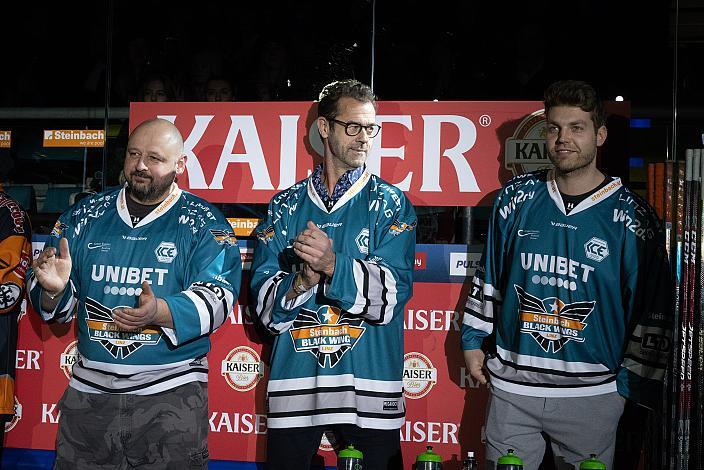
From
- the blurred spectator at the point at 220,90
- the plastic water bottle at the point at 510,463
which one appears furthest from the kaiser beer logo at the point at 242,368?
the plastic water bottle at the point at 510,463

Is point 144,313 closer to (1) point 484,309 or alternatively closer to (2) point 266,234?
(2) point 266,234

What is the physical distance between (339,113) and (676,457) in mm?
1803

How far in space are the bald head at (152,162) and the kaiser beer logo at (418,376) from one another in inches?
49.4

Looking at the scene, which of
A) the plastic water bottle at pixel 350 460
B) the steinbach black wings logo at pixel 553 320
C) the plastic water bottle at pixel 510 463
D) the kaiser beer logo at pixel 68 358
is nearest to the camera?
the plastic water bottle at pixel 510 463

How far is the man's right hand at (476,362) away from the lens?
318cm

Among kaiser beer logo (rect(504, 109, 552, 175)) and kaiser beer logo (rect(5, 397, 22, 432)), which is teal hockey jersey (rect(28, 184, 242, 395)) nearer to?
kaiser beer logo (rect(5, 397, 22, 432))

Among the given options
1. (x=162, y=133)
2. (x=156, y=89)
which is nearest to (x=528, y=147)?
(x=162, y=133)

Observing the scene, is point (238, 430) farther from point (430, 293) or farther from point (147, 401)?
point (430, 293)

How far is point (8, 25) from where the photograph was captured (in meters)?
4.47

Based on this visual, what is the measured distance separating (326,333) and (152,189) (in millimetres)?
846

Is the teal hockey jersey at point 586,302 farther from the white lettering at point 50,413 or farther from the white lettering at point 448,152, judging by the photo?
the white lettering at point 50,413

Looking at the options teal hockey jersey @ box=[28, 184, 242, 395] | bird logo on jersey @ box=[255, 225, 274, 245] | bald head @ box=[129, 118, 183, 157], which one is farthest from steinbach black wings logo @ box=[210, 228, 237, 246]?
bald head @ box=[129, 118, 183, 157]

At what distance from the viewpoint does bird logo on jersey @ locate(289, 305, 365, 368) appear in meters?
3.25

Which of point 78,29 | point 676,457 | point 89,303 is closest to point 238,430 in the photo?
point 89,303
